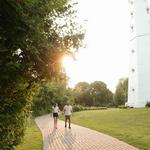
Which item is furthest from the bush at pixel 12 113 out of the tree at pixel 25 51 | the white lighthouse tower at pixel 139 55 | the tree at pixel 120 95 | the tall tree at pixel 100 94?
the tall tree at pixel 100 94

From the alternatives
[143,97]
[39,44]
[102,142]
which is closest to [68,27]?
[39,44]

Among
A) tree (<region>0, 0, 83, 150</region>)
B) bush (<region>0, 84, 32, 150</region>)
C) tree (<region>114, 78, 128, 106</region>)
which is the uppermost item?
tree (<region>114, 78, 128, 106</region>)

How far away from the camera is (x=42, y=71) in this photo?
39.4ft

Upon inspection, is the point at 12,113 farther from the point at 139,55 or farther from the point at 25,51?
the point at 139,55

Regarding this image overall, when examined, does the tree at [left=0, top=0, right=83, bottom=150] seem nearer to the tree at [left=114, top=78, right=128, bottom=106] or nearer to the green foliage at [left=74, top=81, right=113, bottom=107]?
the tree at [left=114, top=78, right=128, bottom=106]

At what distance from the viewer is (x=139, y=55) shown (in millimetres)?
61250

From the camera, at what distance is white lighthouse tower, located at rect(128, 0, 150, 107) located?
5962cm

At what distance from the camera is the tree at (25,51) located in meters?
9.38

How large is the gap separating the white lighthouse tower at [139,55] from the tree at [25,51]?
1851 inches

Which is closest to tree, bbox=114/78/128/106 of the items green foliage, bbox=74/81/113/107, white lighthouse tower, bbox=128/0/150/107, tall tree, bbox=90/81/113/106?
green foliage, bbox=74/81/113/107

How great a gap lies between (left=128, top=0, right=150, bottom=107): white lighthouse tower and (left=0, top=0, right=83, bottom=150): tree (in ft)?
154

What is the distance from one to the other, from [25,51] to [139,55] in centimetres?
5192

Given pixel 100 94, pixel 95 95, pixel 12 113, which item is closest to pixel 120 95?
pixel 100 94

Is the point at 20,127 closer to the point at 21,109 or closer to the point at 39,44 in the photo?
the point at 21,109
